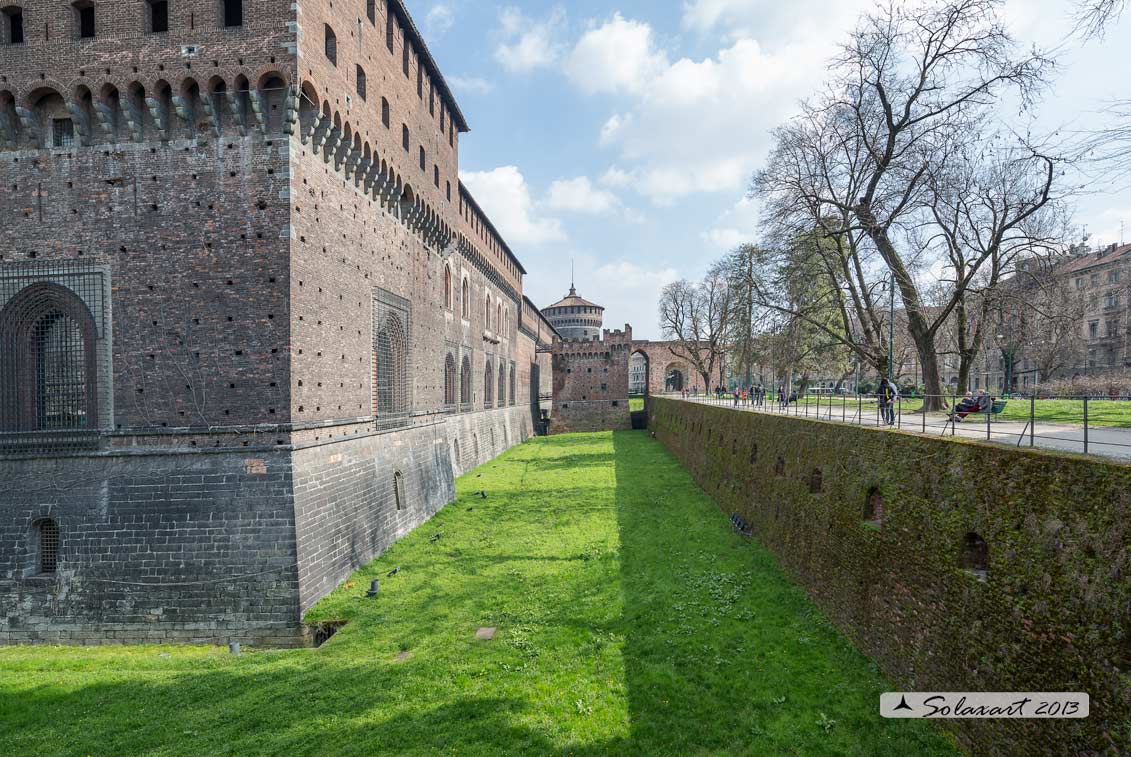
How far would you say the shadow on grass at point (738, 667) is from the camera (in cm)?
692

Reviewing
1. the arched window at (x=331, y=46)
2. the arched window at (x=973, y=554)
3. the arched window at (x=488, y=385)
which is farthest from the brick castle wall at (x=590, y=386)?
the arched window at (x=973, y=554)

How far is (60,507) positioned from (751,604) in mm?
13248

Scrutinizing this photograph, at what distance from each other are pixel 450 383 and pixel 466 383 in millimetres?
2467

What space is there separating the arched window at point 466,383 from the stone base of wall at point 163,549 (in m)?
14.6

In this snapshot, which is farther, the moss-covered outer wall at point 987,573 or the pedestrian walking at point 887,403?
the pedestrian walking at point 887,403

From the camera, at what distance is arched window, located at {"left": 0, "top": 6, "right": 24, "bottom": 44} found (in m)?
11.5

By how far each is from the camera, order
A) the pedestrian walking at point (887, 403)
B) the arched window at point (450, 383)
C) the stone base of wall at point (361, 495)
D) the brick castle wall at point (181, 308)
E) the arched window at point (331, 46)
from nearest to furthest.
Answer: the brick castle wall at point (181, 308)
the stone base of wall at point (361, 495)
the pedestrian walking at point (887, 403)
the arched window at point (331, 46)
the arched window at point (450, 383)

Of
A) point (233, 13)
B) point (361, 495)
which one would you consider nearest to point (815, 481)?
point (361, 495)

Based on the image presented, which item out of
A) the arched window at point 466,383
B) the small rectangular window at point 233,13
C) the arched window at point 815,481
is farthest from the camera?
the arched window at point 466,383

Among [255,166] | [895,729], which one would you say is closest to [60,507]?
[255,166]

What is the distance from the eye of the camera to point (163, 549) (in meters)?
10.7

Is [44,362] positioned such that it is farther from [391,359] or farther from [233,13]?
[233,13]

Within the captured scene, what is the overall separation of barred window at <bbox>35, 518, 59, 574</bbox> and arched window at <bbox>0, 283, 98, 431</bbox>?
1885mm

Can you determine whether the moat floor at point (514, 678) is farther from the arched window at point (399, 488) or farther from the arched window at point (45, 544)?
the arched window at point (399, 488)
